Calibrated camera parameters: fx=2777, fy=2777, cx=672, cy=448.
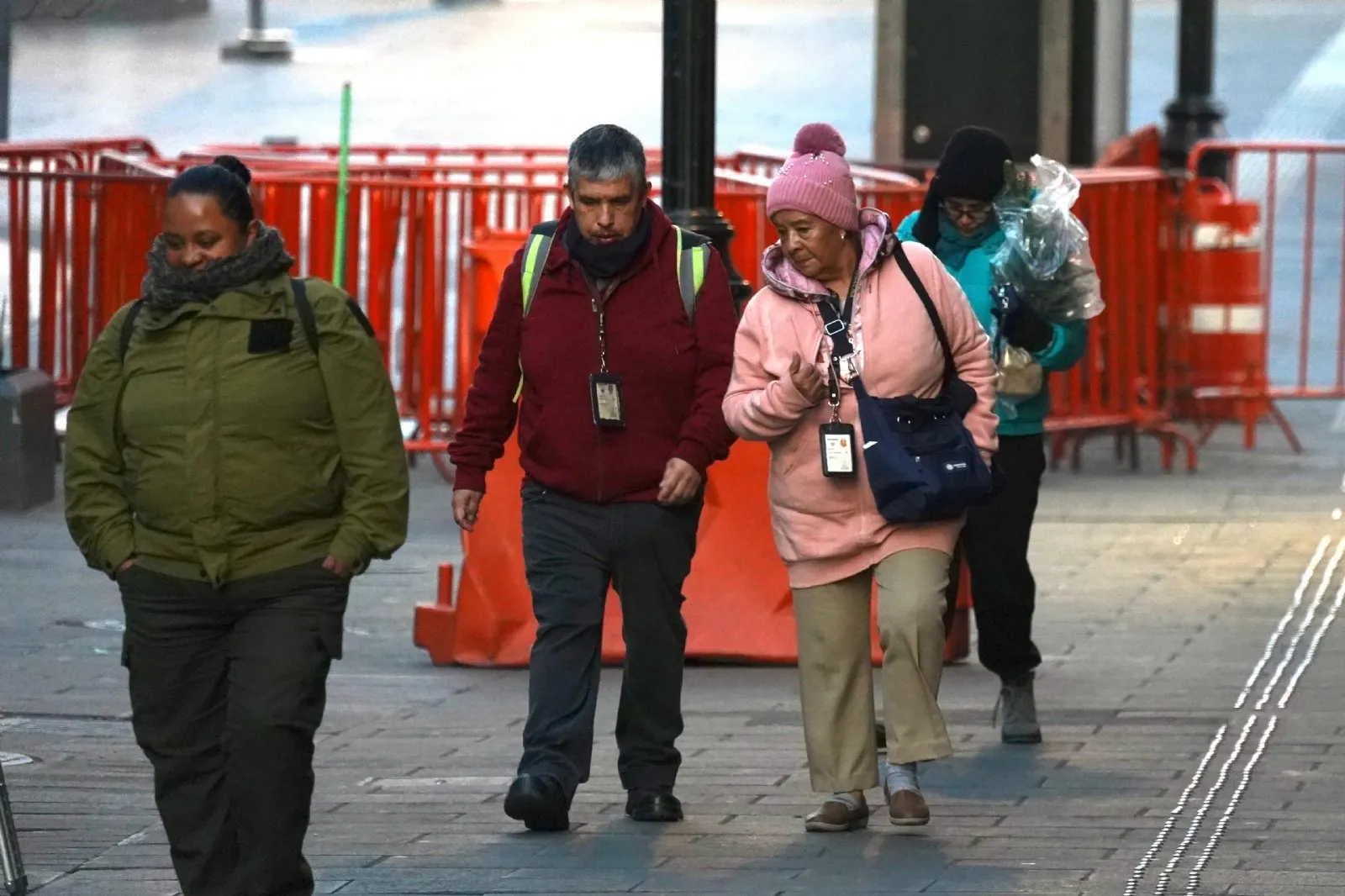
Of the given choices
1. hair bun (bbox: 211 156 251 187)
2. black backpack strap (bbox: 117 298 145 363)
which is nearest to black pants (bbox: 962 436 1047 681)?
hair bun (bbox: 211 156 251 187)

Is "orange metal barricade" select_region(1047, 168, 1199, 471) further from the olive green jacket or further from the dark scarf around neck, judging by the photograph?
the olive green jacket

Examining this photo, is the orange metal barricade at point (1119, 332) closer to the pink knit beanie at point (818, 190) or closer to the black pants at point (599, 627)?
the black pants at point (599, 627)

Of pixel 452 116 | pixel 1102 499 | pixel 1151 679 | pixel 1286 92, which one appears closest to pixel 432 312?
pixel 1102 499

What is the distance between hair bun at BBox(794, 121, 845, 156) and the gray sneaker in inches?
65.5

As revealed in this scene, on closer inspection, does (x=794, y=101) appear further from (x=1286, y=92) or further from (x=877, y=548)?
(x=877, y=548)

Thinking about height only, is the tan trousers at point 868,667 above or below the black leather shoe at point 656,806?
above

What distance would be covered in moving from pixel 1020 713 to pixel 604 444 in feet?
5.43

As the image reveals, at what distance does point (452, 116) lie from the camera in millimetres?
28922

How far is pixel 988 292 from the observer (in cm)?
732

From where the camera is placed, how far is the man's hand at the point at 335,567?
535 centimetres

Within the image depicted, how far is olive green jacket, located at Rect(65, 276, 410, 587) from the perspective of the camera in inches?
208

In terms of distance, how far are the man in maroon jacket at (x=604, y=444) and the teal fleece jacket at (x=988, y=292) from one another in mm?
926

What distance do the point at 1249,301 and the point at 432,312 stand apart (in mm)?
4021

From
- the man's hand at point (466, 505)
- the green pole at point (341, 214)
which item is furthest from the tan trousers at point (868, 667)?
the green pole at point (341, 214)
